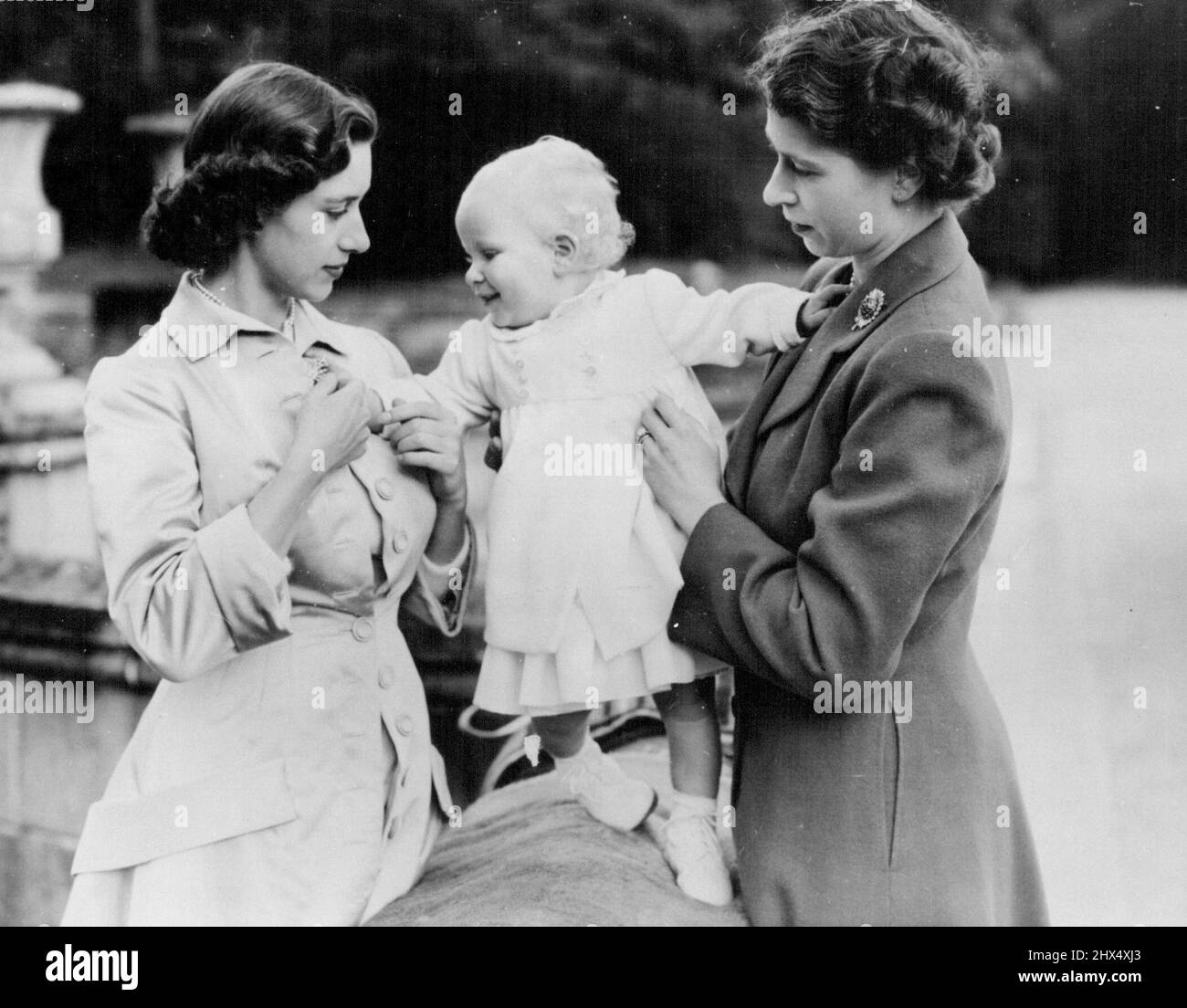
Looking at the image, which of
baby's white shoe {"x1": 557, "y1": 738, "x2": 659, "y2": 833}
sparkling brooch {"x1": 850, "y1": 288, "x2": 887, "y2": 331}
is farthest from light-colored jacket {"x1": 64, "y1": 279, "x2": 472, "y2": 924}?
sparkling brooch {"x1": 850, "y1": 288, "x2": 887, "y2": 331}

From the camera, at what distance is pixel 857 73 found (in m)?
2.36

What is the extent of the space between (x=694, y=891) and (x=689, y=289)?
1.21 m

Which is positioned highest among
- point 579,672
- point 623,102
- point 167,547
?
point 623,102

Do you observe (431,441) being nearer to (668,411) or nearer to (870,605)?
(668,411)

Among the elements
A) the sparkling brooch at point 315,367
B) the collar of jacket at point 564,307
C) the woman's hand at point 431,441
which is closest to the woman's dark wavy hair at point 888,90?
the collar of jacket at point 564,307

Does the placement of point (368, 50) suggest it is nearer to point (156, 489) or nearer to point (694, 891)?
point (156, 489)

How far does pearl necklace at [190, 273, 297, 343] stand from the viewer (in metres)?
2.54

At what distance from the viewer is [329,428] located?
245cm

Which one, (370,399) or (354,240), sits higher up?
(354,240)

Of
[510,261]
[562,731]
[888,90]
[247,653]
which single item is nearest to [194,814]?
[247,653]

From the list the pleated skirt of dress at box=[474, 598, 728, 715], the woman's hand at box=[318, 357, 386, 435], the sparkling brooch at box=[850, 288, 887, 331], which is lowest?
the pleated skirt of dress at box=[474, 598, 728, 715]

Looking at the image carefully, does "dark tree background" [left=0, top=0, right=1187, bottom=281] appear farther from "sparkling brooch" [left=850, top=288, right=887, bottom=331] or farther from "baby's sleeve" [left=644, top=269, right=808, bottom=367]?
"sparkling brooch" [left=850, top=288, right=887, bottom=331]

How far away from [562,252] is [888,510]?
2.70 ft

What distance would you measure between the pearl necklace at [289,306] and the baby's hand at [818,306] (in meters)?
0.99
